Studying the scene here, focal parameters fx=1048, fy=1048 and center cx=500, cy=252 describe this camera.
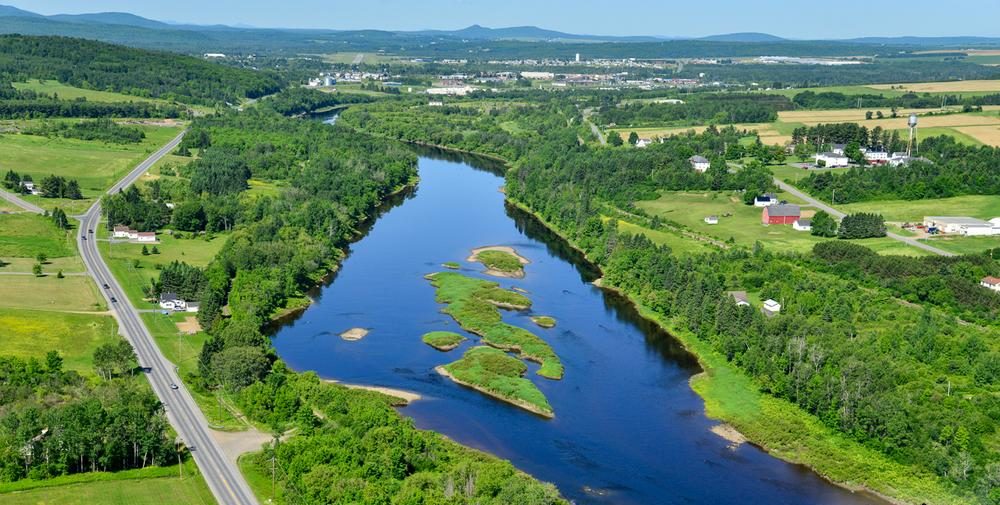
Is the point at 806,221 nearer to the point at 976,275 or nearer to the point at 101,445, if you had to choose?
the point at 976,275

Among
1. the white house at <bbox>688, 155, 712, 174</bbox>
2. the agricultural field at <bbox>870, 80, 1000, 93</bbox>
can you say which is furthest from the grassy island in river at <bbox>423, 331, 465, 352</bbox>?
the agricultural field at <bbox>870, 80, 1000, 93</bbox>

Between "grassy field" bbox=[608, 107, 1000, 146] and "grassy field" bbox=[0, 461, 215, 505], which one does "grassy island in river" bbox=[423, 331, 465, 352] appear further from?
"grassy field" bbox=[608, 107, 1000, 146]

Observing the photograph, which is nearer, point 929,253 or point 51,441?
point 51,441

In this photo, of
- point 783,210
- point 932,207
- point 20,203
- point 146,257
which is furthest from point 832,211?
point 20,203

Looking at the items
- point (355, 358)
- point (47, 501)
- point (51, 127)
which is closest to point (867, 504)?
point (355, 358)

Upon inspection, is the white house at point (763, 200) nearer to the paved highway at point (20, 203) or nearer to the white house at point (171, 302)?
the white house at point (171, 302)

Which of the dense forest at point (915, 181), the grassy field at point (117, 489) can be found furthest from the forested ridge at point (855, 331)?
the grassy field at point (117, 489)

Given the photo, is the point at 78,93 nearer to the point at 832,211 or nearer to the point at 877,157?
the point at 877,157
